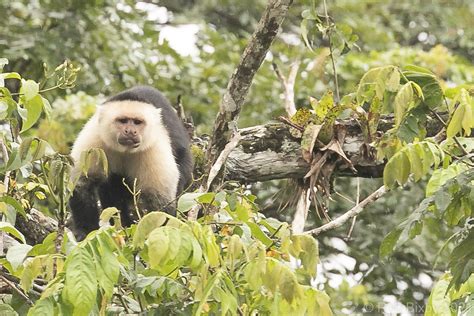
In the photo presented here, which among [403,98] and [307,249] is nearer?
[307,249]

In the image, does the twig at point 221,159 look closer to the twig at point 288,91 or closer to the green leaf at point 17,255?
the twig at point 288,91

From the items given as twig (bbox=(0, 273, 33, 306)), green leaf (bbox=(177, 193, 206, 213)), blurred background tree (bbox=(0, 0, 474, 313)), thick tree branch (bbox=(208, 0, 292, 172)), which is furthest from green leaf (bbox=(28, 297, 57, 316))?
blurred background tree (bbox=(0, 0, 474, 313))

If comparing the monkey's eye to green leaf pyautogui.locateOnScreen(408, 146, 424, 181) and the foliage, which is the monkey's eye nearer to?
the foliage

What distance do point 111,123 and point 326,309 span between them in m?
2.17

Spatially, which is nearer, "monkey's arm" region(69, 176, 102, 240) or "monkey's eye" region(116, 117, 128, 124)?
"monkey's arm" region(69, 176, 102, 240)

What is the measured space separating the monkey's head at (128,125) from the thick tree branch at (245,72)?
2.19ft

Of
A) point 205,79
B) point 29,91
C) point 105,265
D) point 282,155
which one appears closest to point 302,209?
point 282,155

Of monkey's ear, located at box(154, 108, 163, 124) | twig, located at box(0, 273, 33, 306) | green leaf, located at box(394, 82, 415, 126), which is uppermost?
green leaf, located at box(394, 82, 415, 126)

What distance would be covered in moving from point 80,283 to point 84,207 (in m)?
2.16

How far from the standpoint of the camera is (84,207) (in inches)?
163

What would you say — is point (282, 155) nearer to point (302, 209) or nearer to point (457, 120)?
point (302, 209)

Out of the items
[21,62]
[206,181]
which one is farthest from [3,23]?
[206,181]

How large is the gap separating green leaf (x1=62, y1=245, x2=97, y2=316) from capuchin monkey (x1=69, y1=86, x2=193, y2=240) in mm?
2028

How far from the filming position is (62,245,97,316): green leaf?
2.00 m
